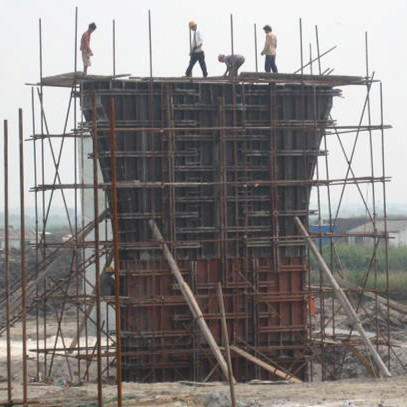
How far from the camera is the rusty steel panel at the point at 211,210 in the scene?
92.9ft

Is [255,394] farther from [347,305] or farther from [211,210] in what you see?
[211,210]

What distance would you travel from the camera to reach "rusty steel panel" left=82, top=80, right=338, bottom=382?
2831cm

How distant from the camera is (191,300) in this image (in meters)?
26.5

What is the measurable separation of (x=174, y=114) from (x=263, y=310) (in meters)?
5.71

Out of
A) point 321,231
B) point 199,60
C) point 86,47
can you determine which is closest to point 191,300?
point 321,231

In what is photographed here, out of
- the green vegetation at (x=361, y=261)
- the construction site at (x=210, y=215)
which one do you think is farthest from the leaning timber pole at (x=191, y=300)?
the green vegetation at (x=361, y=261)

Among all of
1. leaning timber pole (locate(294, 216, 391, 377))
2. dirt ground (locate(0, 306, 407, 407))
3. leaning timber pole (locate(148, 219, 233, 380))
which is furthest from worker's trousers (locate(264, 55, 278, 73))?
dirt ground (locate(0, 306, 407, 407))

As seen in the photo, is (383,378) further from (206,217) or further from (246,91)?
(246,91)

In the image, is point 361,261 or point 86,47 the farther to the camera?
point 361,261

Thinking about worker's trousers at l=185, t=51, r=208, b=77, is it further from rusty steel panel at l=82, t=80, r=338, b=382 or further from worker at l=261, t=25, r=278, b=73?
worker at l=261, t=25, r=278, b=73

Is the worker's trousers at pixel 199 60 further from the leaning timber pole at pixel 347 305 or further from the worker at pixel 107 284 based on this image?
the worker at pixel 107 284

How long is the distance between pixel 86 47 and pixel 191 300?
23.5 feet

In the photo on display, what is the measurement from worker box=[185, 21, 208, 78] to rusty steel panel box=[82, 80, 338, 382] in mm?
544

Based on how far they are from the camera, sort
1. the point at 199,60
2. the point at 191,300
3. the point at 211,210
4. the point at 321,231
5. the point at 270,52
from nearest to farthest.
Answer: the point at 191,300 < the point at 211,210 < the point at 199,60 < the point at 270,52 < the point at 321,231
